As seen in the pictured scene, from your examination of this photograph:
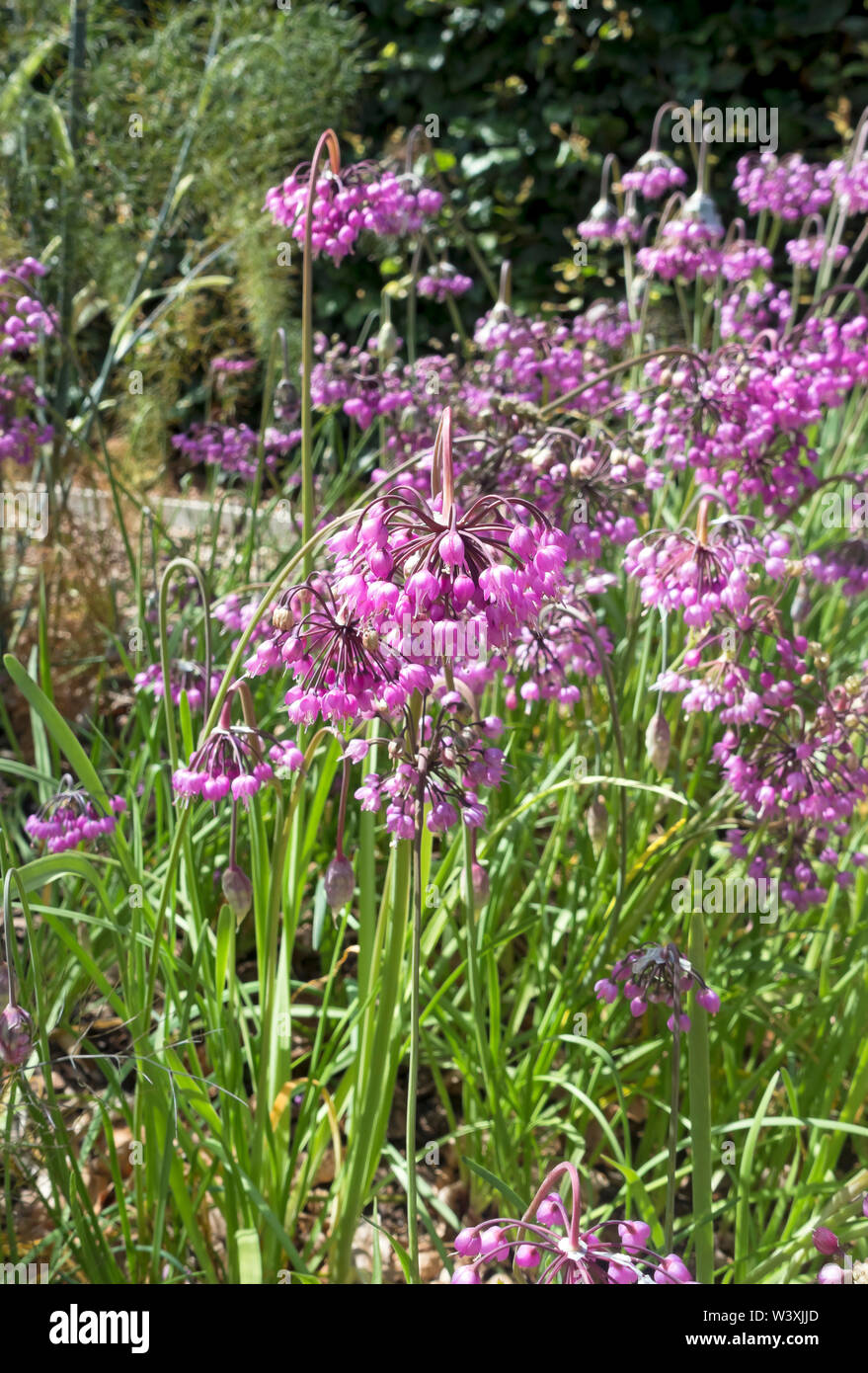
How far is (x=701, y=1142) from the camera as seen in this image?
4.80ft

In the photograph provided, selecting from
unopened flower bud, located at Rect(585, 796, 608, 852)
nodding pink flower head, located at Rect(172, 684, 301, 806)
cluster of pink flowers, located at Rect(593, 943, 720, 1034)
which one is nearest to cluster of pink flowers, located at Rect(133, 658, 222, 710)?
nodding pink flower head, located at Rect(172, 684, 301, 806)

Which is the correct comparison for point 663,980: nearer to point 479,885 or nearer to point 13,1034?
point 479,885

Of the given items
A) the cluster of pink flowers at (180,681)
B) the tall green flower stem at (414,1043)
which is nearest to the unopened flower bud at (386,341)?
the cluster of pink flowers at (180,681)

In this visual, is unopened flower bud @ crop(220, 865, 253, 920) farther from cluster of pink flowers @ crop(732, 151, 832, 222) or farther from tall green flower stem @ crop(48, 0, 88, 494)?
cluster of pink flowers @ crop(732, 151, 832, 222)

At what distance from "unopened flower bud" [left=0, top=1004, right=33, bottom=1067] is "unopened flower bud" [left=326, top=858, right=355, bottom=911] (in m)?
0.46

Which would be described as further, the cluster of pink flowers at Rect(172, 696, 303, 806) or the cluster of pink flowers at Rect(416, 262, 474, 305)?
the cluster of pink flowers at Rect(416, 262, 474, 305)

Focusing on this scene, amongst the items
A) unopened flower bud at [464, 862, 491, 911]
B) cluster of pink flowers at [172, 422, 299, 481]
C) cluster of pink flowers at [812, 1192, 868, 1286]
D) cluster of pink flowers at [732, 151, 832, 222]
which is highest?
cluster of pink flowers at [732, 151, 832, 222]

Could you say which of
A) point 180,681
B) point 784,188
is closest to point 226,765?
point 180,681

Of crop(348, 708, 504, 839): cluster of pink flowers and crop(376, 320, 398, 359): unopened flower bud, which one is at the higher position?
crop(376, 320, 398, 359): unopened flower bud

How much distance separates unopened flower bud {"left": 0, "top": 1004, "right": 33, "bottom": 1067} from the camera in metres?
1.32

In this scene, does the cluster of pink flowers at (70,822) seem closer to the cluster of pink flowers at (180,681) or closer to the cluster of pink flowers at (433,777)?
the cluster of pink flowers at (180,681)

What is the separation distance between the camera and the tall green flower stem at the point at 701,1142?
4.75 feet

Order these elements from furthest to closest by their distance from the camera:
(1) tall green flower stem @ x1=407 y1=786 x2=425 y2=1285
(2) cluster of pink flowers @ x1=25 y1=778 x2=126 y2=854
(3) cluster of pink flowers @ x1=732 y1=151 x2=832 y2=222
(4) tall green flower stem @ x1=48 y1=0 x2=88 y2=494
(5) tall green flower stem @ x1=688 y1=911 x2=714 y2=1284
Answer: (3) cluster of pink flowers @ x1=732 y1=151 x2=832 y2=222 < (4) tall green flower stem @ x1=48 y1=0 x2=88 y2=494 < (2) cluster of pink flowers @ x1=25 y1=778 x2=126 y2=854 < (5) tall green flower stem @ x1=688 y1=911 x2=714 y2=1284 < (1) tall green flower stem @ x1=407 y1=786 x2=425 y2=1285

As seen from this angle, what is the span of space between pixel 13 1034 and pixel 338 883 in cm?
50
